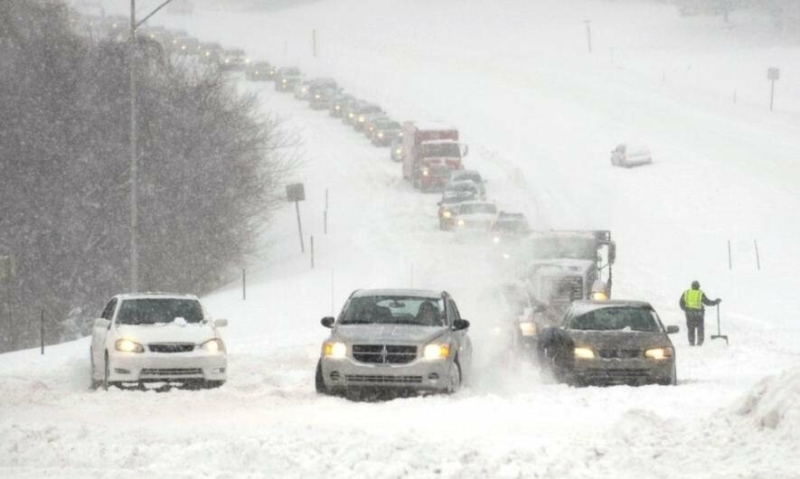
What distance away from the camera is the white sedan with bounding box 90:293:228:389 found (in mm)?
21953

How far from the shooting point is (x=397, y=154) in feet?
251

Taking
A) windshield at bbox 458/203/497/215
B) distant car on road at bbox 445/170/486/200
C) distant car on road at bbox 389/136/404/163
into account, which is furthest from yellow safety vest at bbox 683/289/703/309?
distant car on road at bbox 389/136/404/163

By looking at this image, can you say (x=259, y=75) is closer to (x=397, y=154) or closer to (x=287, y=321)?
(x=397, y=154)

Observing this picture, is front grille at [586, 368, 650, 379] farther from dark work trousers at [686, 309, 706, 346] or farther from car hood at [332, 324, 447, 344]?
dark work trousers at [686, 309, 706, 346]

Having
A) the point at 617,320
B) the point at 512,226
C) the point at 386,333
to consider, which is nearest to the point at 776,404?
the point at 386,333

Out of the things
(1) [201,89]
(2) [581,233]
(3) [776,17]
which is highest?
(3) [776,17]

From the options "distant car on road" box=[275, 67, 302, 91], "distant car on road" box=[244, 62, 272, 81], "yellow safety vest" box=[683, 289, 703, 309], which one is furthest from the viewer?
"distant car on road" box=[244, 62, 272, 81]

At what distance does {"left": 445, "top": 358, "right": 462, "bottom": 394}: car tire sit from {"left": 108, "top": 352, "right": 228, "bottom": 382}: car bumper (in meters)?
3.67

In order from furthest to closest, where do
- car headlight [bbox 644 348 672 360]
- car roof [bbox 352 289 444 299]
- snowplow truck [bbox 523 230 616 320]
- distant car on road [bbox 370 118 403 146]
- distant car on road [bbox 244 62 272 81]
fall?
distant car on road [bbox 244 62 272 81]
distant car on road [bbox 370 118 403 146]
snowplow truck [bbox 523 230 616 320]
car headlight [bbox 644 348 672 360]
car roof [bbox 352 289 444 299]

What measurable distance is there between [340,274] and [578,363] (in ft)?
81.7

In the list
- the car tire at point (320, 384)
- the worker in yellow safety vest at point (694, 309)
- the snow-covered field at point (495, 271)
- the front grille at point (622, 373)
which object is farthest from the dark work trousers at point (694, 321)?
the car tire at point (320, 384)

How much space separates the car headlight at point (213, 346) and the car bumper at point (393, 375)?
289 cm

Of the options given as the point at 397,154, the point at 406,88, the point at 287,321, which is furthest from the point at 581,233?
the point at 406,88

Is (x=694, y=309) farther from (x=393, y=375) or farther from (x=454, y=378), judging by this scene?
(x=393, y=375)
